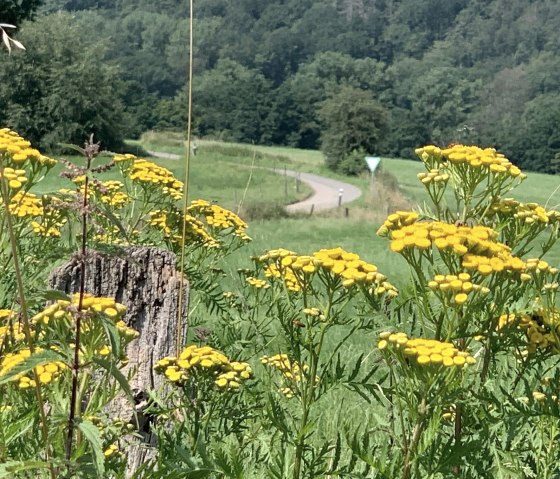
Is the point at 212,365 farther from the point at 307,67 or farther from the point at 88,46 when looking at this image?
the point at 307,67

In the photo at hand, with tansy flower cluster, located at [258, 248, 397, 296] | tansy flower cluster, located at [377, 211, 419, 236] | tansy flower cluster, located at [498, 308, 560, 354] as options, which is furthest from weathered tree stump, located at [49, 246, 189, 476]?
tansy flower cluster, located at [498, 308, 560, 354]

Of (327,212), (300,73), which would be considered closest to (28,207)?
(327,212)

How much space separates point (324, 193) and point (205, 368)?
4310cm

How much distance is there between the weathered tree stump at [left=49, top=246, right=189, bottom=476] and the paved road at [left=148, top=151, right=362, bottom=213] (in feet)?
91.4

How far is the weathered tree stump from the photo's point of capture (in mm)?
2857

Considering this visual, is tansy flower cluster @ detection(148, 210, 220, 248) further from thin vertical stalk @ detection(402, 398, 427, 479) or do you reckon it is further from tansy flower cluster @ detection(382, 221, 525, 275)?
thin vertical stalk @ detection(402, 398, 427, 479)

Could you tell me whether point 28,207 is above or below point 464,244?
below

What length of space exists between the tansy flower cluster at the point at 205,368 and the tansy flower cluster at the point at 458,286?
2.21 feet

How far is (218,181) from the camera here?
42.1 metres

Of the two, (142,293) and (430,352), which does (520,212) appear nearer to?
(430,352)

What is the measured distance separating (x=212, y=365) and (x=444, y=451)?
2.30 ft

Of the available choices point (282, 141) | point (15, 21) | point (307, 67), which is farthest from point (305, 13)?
point (15, 21)

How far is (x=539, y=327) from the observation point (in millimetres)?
2266

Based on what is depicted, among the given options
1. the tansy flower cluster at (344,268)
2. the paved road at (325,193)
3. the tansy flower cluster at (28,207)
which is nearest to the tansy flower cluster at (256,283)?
the tansy flower cluster at (28,207)
